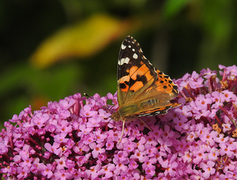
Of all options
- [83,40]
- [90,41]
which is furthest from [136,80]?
[83,40]

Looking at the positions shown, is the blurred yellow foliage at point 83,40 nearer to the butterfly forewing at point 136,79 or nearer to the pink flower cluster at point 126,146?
the butterfly forewing at point 136,79

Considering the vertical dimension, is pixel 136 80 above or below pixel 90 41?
below

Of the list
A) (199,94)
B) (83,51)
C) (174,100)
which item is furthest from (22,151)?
(83,51)

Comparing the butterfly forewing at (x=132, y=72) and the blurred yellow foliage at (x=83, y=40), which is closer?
the butterfly forewing at (x=132, y=72)

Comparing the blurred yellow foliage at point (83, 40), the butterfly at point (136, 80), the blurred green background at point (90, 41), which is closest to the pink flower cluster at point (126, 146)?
the butterfly at point (136, 80)

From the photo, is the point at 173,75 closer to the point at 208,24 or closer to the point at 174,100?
the point at 208,24

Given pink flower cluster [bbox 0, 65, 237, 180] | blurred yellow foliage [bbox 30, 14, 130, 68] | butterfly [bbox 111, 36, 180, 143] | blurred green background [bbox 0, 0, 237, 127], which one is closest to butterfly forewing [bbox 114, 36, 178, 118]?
butterfly [bbox 111, 36, 180, 143]

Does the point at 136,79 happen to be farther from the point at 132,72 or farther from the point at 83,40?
the point at 83,40
